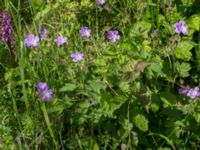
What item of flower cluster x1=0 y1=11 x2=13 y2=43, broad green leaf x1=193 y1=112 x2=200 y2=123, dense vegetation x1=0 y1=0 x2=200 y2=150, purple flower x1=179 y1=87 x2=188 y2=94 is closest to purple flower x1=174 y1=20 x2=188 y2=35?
dense vegetation x1=0 y1=0 x2=200 y2=150

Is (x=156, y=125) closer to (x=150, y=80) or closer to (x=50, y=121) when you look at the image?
(x=150, y=80)

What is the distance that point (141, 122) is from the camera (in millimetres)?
2111

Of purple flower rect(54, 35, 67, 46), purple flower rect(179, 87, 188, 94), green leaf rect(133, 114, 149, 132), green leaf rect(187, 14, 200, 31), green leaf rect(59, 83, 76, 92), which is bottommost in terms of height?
green leaf rect(133, 114, 149, 132)

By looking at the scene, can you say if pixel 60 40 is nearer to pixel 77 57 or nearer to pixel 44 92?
pixel 77 57

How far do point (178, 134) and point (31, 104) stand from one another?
72 centimetres

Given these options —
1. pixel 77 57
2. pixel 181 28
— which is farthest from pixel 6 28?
pixel 181 28

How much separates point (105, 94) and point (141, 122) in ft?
0.65

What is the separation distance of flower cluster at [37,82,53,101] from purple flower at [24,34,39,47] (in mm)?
275

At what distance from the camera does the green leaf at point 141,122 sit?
2.10 metres

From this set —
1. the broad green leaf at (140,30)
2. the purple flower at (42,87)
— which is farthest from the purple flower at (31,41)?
the broad green leaf at (140,30)

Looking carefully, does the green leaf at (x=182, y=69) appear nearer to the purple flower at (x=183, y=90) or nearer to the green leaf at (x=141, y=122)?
the purple flower at (x=183, y=90)

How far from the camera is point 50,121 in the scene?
2.29m

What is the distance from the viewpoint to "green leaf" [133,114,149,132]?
2102 millimetres

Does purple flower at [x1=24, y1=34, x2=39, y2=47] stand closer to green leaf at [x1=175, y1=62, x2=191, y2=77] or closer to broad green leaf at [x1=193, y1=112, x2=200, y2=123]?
green leaf at [x1=175, y1=62, x2=191, y2=77]
